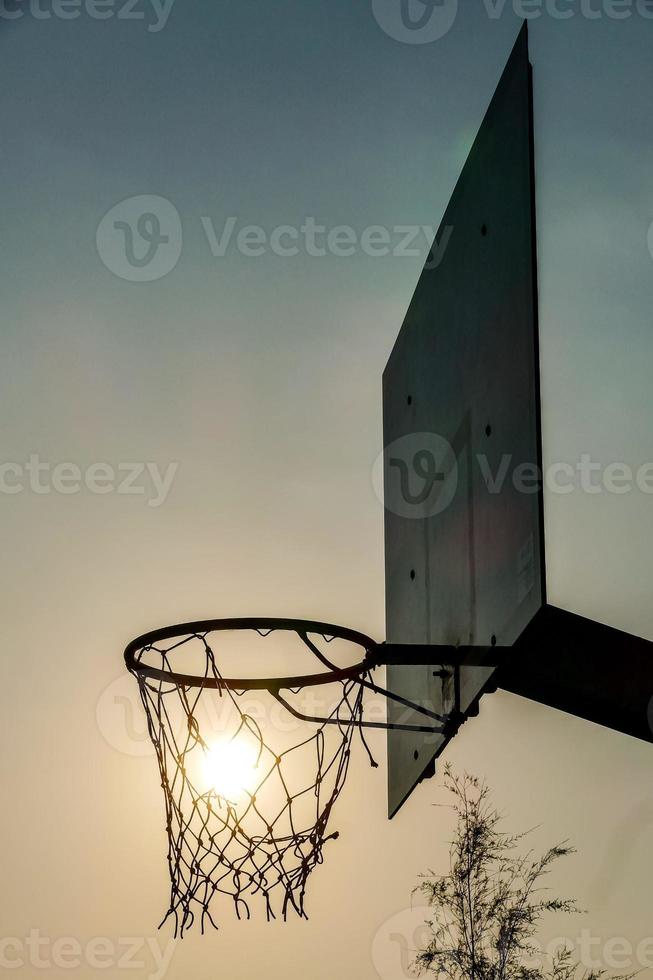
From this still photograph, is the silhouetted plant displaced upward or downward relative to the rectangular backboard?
downward

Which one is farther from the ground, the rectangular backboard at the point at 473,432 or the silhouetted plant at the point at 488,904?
the rectangular backboard at the point at 473,432

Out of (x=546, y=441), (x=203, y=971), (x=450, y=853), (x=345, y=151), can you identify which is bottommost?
(x=203, y=971)

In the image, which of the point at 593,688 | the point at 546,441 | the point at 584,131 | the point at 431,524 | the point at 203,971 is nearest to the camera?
the point at 593,688

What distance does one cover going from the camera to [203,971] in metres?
3.71

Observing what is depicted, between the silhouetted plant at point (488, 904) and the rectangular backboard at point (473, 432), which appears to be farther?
the silhouetted plant at point (488, 904)

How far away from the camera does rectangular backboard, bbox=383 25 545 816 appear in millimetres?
1435

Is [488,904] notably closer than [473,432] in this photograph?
No

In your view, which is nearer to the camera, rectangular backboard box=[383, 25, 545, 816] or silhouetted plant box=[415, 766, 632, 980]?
rectangular backboard box=[383, 25, 545, 816]

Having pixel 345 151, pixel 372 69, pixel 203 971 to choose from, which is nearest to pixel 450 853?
pixel 203 971

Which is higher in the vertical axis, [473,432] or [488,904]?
[473,432]

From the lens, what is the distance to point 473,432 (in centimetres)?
171

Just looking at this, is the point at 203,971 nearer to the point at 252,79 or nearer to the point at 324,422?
the point at 324,422

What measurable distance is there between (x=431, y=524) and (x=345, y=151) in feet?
9.38

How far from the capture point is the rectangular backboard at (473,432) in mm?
1435
